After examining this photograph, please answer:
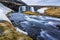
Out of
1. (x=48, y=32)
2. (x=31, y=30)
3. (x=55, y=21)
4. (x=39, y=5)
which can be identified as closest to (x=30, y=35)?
(x=31, y=30)

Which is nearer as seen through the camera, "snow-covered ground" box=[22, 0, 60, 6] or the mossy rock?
the mossy rock

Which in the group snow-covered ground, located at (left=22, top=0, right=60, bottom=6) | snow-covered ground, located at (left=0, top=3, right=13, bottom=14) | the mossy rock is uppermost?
snow-covered ground, located at (left=22, top=0, right=60, bottom=6)

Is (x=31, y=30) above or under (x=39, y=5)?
under

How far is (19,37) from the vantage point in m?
2.32

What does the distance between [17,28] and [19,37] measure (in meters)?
0.38

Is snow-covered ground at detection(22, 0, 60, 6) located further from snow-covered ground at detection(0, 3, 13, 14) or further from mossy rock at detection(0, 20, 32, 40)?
mossy rock at detection(0, 20, 32, 40)

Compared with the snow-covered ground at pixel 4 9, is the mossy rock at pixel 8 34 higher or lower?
lower

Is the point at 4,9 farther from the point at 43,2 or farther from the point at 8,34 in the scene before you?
the point at 8,34

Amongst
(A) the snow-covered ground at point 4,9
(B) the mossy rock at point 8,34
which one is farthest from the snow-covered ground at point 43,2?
(B) the mossy rock at point 8,34

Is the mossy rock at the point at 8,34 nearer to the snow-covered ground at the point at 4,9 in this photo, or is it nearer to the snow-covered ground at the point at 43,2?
the snow-covered ground at the point at 4,9

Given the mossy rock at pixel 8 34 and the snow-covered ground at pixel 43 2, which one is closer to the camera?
the mossy rock at pixel 8 34

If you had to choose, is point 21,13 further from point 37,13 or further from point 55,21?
point 55,21

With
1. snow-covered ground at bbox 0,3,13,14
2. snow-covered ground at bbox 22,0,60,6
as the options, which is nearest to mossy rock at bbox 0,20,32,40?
snow-covered ground at bbox 0,3,13,14

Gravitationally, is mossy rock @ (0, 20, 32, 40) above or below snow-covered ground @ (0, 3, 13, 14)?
below
